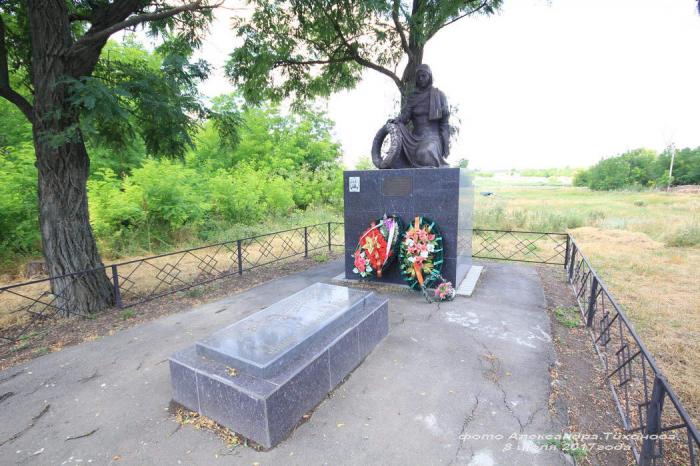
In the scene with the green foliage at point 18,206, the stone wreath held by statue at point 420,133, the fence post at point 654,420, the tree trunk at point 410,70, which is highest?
the tree trunk at point 410,70

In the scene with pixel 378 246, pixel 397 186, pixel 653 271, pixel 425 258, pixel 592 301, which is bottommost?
pixel 653 271

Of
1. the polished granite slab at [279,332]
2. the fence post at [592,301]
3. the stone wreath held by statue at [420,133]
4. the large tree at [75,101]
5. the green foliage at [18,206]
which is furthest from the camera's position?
the green foliage at [18,206]

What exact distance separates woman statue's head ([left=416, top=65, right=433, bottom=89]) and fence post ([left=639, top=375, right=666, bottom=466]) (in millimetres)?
5675

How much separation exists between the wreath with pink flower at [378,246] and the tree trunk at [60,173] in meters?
4.19

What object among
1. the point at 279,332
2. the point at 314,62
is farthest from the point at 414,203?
the point at 314,62

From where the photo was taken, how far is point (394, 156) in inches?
243

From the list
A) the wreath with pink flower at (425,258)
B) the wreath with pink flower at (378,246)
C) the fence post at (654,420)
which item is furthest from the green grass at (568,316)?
the fence post at (654,420)

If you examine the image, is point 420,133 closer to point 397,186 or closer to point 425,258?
point 397,186

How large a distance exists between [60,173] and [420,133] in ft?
19.3

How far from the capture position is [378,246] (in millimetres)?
5816

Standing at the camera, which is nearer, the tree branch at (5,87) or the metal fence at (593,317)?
the metal fence at (593,317)

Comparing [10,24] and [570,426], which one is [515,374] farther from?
[10,24]

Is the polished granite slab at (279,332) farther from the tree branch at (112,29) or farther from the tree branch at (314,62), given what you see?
the tree branch at (314,62)

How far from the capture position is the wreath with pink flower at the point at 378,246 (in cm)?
575
